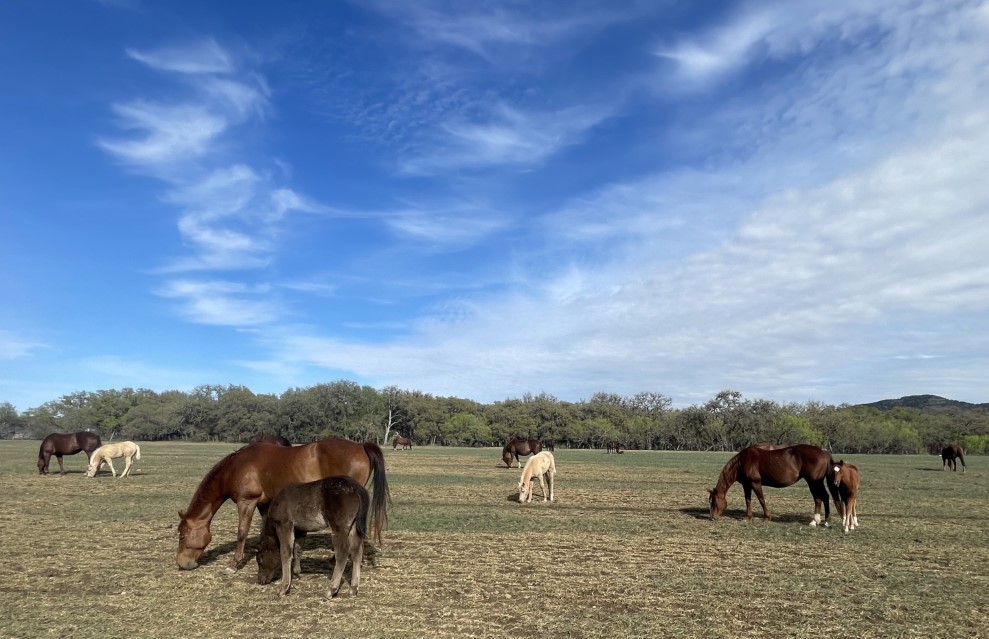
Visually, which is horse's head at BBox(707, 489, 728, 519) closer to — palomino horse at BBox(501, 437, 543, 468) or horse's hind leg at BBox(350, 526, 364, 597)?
horse's hind leg at BBox(350, 526, 364, 597)

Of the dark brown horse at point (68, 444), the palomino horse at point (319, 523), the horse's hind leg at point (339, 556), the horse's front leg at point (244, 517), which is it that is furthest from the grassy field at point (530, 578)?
the dark brown horse at point (68, 444)

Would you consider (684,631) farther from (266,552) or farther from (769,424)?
(769,424)

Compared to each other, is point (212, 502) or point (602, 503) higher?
point (212, 502)

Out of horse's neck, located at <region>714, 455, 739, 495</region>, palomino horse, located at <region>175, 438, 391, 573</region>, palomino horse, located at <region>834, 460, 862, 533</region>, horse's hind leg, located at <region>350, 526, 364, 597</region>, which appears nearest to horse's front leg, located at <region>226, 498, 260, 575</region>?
palomino horse, located at <region>175, 438, 391, 573</region>

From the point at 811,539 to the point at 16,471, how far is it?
1308 inches

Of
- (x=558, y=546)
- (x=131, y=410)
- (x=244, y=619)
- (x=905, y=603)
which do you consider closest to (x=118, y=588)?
(x=244, y=619)

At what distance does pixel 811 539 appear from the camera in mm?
11570

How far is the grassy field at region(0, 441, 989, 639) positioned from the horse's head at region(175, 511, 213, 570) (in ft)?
0.57

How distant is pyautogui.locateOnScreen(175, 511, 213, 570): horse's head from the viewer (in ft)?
28.7

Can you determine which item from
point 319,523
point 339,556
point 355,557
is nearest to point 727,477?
point 355,557

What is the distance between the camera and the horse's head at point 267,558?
26.2ft

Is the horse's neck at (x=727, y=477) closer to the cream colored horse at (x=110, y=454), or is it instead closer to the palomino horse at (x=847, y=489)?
the palomino horse at (x=847, y=489)

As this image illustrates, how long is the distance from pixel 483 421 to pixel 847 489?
343ft

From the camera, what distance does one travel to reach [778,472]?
13758 mm
